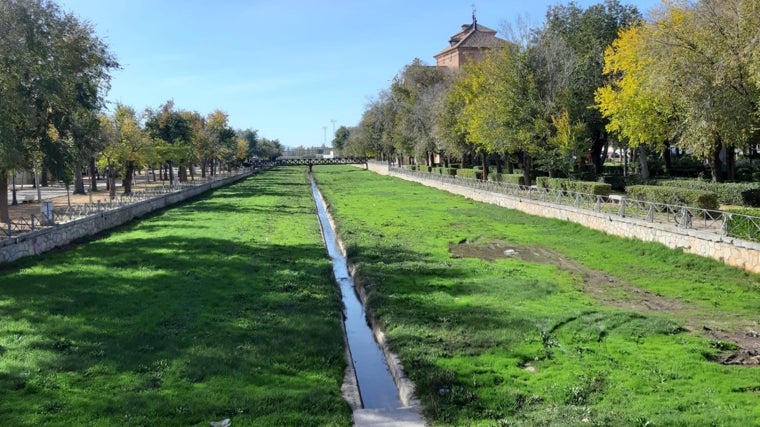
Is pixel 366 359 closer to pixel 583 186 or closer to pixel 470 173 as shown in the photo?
pixel 583 186

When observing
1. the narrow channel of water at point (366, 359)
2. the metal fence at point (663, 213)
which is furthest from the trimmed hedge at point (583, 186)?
the narrow channel of water at point (366, 359)

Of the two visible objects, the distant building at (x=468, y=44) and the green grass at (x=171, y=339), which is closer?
the green grass at (x=171, y=339)

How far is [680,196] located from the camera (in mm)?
22500

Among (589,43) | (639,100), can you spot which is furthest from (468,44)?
(639,100)

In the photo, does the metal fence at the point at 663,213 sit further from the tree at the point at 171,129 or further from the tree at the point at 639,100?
the tree at the point at 171,129

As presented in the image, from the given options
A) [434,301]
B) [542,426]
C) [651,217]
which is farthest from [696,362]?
[651,217]

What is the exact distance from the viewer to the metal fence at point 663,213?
17.0 m

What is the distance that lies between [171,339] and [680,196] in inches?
757

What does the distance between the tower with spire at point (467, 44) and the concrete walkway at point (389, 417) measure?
91935mm

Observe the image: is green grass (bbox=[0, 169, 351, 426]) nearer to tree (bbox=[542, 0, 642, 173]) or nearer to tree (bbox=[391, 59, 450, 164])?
tree (bbox=[542, 0, 642, 173])

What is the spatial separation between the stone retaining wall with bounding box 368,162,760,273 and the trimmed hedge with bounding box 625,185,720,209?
1.95 m

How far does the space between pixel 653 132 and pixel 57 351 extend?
101 feet

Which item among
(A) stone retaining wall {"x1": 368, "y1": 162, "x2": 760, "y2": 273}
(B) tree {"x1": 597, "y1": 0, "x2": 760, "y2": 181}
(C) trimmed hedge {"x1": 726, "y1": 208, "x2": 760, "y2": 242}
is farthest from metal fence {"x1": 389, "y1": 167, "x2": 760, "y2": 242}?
(B) tree {"x1": 597, "y1": 0, "x2": 760, "y2": 181}

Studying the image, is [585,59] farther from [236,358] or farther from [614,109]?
[236,358]
